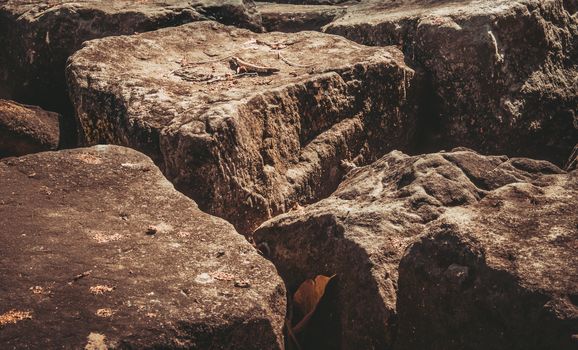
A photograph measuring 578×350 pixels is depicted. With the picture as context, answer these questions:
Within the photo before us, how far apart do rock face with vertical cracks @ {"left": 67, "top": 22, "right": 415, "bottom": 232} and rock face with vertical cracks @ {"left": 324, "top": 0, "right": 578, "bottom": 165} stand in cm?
27

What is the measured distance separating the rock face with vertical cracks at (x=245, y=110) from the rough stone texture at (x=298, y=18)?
105 centimetres

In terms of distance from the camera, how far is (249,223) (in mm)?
4340

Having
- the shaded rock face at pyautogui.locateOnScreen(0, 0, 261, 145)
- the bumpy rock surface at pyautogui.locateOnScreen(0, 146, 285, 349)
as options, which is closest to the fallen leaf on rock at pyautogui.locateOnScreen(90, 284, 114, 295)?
the bumpy rock surface at pyautogui.locateOnScreen(0, 146, 285, 349)

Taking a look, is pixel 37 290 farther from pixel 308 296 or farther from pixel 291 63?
pixel 291 63

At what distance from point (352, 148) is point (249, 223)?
43.4 inches

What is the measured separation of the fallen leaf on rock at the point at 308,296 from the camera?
11.8ft

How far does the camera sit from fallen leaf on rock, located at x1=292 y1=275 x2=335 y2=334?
142 inches

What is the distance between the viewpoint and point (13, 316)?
261cm

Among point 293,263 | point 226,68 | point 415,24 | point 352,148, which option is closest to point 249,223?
point 293,263

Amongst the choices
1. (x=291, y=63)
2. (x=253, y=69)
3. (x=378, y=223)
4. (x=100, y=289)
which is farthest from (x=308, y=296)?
(x=291, y=63)

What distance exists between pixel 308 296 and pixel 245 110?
1298 mm

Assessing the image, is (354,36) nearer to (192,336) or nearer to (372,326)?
(372,326)

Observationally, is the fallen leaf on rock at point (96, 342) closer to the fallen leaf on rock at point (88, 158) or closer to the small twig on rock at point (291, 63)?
the fallen leaf on rock at point (88, 158)

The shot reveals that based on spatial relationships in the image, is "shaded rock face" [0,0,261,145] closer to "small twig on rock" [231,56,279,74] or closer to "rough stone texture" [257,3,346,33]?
"rough stone texture" [257,3,346,33]
